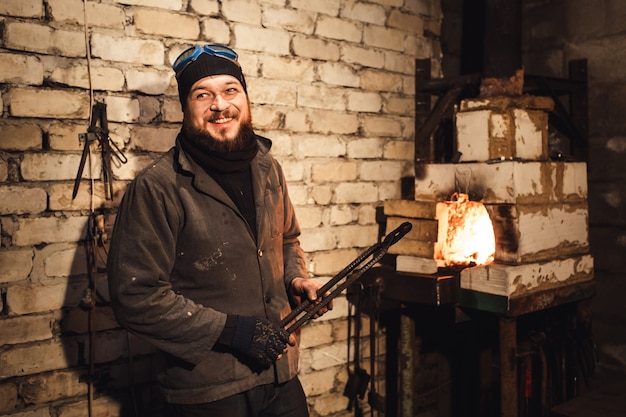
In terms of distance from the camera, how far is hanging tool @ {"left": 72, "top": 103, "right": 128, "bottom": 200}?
2.50 metres

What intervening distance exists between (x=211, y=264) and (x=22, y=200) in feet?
3.37

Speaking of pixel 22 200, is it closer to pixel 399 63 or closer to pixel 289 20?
pixel 289 20

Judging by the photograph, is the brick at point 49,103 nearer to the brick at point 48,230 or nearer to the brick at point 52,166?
the brick at point 52,166

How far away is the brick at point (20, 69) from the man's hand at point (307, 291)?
1468 mm

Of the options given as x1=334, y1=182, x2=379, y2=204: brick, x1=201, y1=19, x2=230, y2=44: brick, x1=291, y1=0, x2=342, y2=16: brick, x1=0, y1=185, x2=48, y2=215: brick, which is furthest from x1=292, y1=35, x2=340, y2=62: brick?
x1=0, y1=185, x2=48, y2=215: brick

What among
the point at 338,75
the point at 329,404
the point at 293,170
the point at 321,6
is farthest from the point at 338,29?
the point at 329,404

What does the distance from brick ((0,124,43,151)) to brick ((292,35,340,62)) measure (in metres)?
1.46

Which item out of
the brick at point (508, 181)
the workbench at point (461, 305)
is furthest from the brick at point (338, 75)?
the workbench at point (461, 305)

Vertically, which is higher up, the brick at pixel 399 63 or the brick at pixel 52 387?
the brick at pixel 399 63

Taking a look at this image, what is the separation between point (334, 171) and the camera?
332 centimetres

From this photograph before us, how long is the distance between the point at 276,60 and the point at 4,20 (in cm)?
134

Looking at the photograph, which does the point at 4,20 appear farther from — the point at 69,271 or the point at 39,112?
the point at 69,271

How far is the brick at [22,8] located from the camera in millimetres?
2355

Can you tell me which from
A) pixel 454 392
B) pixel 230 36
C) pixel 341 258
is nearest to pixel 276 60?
pixel 230 36
